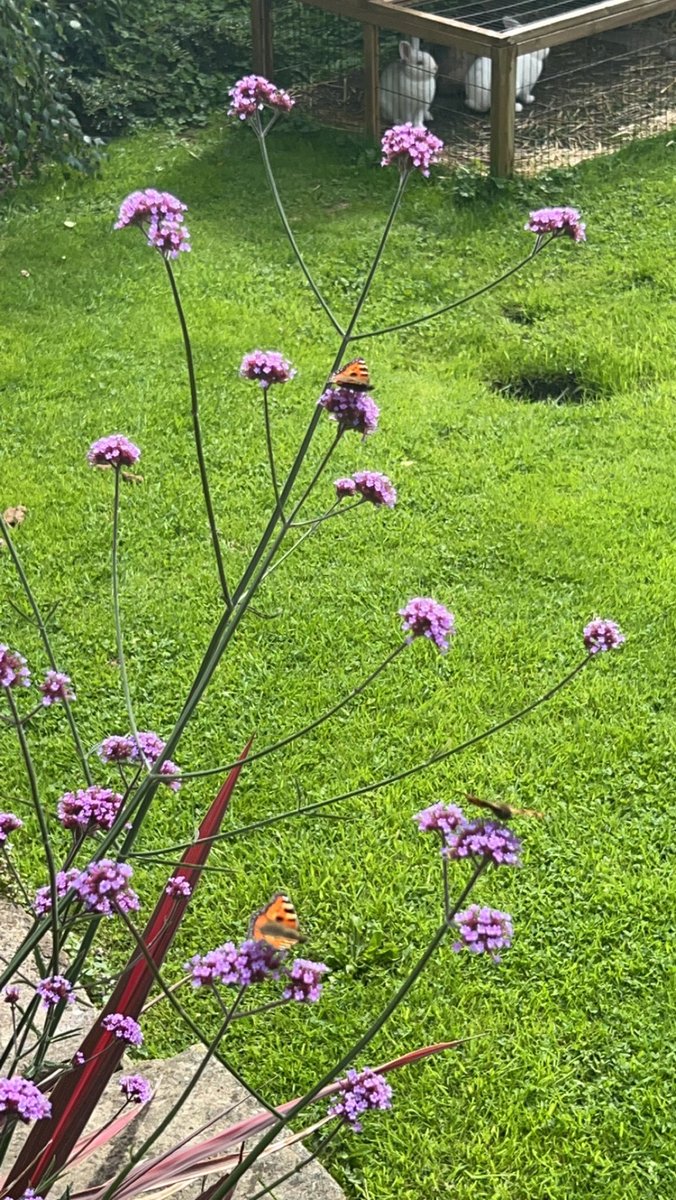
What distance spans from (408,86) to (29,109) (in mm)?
2123

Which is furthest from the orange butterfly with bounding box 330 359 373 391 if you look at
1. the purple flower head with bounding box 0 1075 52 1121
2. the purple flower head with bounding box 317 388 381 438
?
the purple flower head with bounding box 0 1075 52 1121

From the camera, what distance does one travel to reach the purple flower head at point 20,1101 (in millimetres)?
1292

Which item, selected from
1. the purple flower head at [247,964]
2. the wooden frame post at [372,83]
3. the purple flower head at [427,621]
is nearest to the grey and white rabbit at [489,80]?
the wooden frame post at [372,83]

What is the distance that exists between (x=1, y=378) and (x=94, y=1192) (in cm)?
393

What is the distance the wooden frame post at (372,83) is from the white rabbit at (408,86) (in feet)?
0.54

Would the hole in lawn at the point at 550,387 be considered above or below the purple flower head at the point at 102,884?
above

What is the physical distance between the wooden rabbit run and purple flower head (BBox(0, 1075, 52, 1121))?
615 centimetres

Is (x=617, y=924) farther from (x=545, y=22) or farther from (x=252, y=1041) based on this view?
(x=545, y=22)

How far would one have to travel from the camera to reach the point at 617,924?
3.01m

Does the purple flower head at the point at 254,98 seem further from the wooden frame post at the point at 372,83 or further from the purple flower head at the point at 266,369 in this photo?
the wooden frame post at the point at 372,83

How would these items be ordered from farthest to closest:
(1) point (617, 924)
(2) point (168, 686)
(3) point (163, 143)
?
(3) point (163, 143) → (2) point (168, 686) → (1) point (617, 924)

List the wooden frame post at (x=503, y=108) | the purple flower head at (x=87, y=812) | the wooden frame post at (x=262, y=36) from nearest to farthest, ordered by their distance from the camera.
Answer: the purple flower head at (x=87, y=812) < the wooden frame post at (x=503, y=108) < the wooden frame post at (x=262, y=36)

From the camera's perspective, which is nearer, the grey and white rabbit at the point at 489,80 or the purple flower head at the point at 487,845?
the purple flower head at the point at 487,845

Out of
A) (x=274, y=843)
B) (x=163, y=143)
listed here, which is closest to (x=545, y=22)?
(x=163, y=143)
